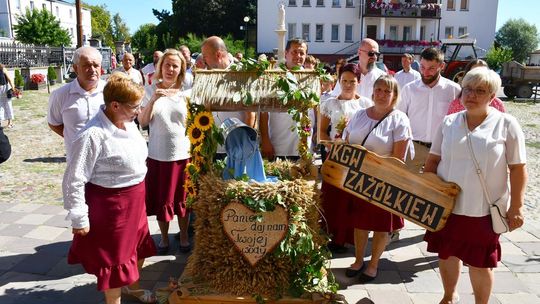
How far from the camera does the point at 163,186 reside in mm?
4156

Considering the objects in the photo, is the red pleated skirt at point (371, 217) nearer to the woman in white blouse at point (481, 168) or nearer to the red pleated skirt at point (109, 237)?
the woman in white blouse at point (481, 168)

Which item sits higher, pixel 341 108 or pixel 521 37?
pixel 521 37

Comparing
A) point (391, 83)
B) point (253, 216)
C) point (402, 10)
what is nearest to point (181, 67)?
point (253, 216)

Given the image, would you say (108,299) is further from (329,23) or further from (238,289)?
(329,23)

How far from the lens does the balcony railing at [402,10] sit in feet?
127

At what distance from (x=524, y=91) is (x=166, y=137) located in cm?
2091

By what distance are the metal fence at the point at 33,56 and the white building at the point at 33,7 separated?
1338 cm

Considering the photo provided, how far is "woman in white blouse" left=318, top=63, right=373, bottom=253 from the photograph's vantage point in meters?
3.92

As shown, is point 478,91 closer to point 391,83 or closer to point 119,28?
point 391,83

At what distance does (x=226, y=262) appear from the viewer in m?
3.22

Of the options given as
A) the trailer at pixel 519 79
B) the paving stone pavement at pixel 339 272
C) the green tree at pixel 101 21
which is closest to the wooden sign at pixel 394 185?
the paving stone pavement at pixel 339 272

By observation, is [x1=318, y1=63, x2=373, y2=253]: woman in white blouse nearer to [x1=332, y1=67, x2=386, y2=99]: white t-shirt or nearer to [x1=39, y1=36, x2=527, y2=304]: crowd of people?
[x1=39, y1=36, x2=527, y2=304]: crowd of people

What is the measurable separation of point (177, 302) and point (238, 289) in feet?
1.46

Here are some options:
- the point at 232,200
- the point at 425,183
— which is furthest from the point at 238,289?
the point at 425,183
